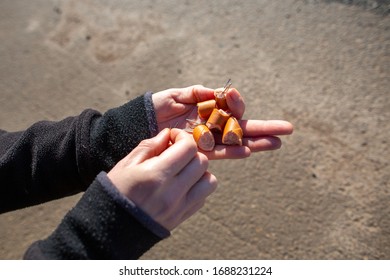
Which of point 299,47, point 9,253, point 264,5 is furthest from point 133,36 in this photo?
point 9,253

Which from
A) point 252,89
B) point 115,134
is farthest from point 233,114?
point 252,89

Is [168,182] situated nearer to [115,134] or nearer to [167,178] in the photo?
[167,178]

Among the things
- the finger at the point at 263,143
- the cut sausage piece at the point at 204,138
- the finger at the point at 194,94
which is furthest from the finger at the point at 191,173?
the finger at the point at 194,94

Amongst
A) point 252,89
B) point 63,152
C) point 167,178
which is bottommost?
point 252,89

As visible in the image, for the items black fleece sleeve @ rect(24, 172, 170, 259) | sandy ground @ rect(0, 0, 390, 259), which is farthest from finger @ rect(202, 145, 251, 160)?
sandy ground @ rect(0, 0, 390, 259)

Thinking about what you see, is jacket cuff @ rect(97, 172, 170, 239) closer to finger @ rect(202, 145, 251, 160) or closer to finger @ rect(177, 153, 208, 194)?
finger @ rect(177, 153, 208, 194)
